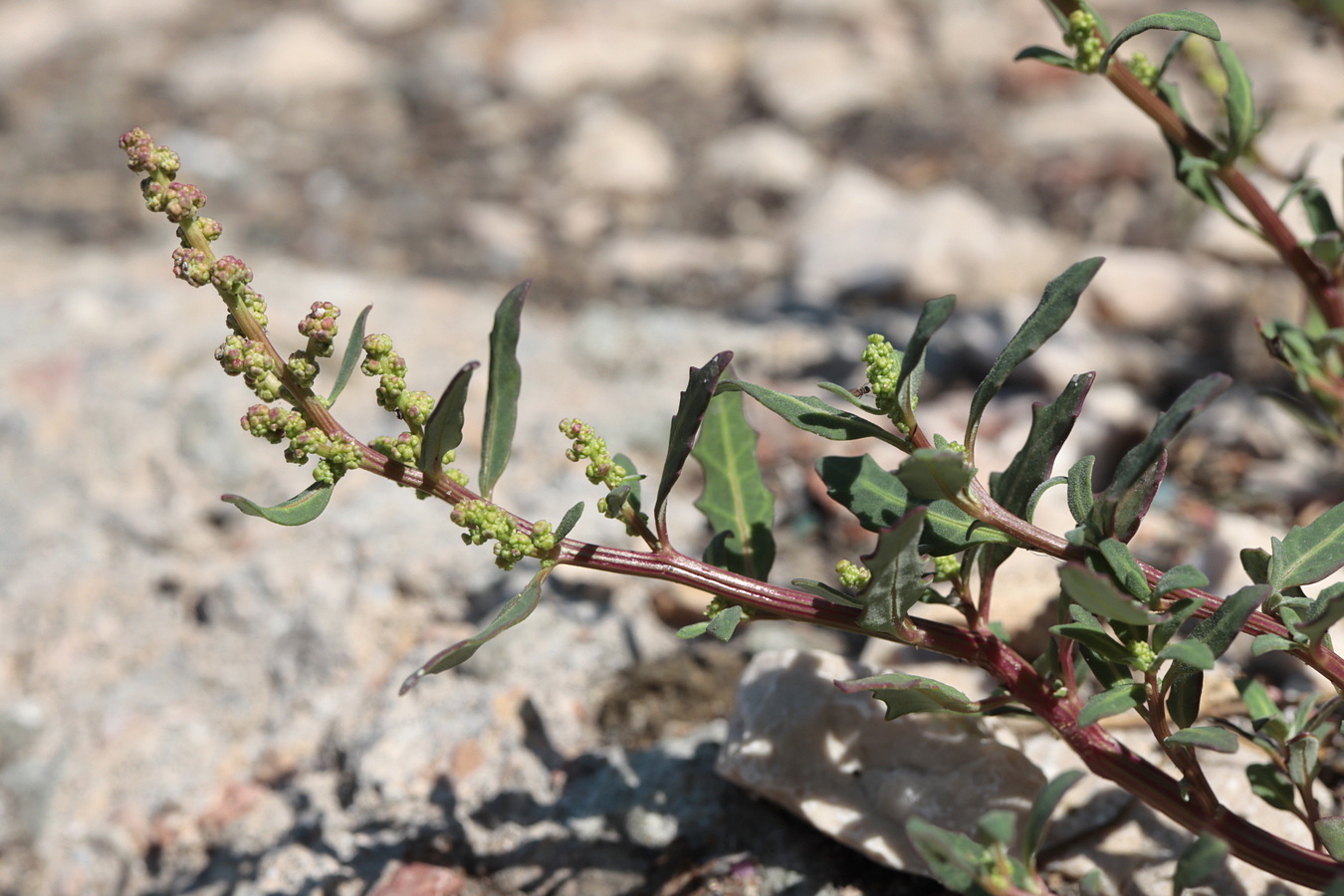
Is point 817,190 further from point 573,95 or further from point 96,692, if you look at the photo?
point 96,692

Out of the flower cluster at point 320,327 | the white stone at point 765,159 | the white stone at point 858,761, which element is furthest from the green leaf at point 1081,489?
the white stone at point 765,159

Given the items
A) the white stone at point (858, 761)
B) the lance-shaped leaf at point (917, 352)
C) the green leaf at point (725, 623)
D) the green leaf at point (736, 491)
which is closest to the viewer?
the lance-shaped leaf at point (917, 352)

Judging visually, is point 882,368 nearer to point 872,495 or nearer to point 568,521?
point 872,495

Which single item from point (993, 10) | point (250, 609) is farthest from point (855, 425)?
point (993, 10)

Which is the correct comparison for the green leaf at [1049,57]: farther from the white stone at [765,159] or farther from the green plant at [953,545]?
the white stone at [765,159]

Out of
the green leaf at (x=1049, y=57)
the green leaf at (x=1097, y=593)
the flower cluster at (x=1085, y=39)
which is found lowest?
the green leaf at (x=1097, y=593)

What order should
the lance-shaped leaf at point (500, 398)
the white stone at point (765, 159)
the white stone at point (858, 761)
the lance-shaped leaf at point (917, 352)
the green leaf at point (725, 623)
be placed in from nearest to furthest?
the lance-shaped leaf at point (917, 352), the green leaf at point (725, 623), the lance-shaped leaf at point (500, 398), the white stone at point (858, 761), the white stone at point (765, 159)
